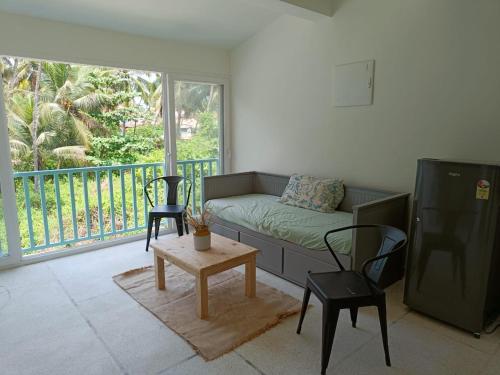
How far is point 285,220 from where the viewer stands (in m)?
3.01

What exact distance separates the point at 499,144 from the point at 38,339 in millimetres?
3484

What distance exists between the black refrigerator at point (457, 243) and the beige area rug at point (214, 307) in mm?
955

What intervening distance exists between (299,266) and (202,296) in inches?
36.1

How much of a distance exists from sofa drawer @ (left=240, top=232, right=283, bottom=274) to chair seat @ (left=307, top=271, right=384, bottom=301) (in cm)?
94

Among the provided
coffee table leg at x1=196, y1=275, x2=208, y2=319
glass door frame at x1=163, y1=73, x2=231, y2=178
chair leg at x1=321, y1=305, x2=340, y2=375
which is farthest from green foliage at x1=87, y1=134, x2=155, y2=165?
chair leg at x1=321, y1=305, x2=340, y2=375

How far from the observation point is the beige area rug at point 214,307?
6.91 feet

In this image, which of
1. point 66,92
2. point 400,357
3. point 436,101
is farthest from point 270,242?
point 66,92

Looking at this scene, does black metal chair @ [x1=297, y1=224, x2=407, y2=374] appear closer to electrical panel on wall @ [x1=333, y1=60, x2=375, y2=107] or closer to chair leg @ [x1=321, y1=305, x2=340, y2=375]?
chair leg @ [x1=321, y1=305, x2=340, y2=375]

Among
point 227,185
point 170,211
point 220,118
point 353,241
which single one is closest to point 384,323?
point 353,241

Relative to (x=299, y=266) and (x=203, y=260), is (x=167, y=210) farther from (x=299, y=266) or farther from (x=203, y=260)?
(x=299, y=266)

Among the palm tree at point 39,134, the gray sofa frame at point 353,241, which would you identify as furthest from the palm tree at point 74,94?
the gray sofa frame at point 353,241

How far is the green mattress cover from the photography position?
2.61m

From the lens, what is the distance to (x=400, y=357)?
1933 mm

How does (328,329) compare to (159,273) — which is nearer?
(328,329)
